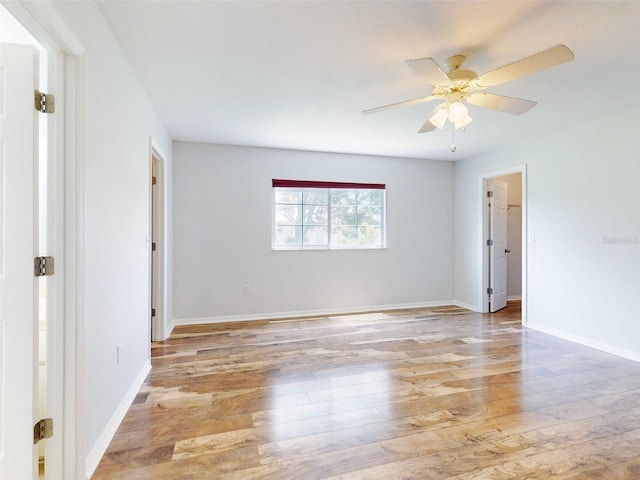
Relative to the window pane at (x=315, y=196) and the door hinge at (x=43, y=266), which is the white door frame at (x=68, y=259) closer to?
the door hinge at (x=43, y=266)

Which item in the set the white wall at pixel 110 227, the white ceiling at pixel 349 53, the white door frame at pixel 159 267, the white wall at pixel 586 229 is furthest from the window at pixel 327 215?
the white wall at pixel 110 227

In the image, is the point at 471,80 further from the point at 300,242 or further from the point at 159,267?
the point at 159,267

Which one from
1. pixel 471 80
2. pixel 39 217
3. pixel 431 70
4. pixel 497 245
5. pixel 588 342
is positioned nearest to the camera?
pixel 39 217

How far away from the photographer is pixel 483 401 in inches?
85.4

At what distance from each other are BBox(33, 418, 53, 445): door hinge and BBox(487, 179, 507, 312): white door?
4.99m

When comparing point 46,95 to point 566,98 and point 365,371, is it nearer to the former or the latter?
point 365,371

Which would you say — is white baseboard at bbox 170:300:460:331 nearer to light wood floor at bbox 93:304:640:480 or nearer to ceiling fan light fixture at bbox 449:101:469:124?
light wood floor at bbox 93:304:640:480

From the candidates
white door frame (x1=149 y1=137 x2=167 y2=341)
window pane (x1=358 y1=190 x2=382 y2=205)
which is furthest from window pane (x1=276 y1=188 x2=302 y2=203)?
white door frame (x1=149 y1=137 x2=167 y2=341)

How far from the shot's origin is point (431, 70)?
178 centimetres

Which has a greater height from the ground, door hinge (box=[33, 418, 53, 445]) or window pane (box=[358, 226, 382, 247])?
window pane (box=[358, 226, 382, 247])

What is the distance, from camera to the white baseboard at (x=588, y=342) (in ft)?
9.66

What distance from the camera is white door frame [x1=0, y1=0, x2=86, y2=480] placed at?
1.35 meters

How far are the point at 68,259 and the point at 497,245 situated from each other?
5.15 m

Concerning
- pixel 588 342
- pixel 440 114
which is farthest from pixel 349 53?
pixel 588 342
